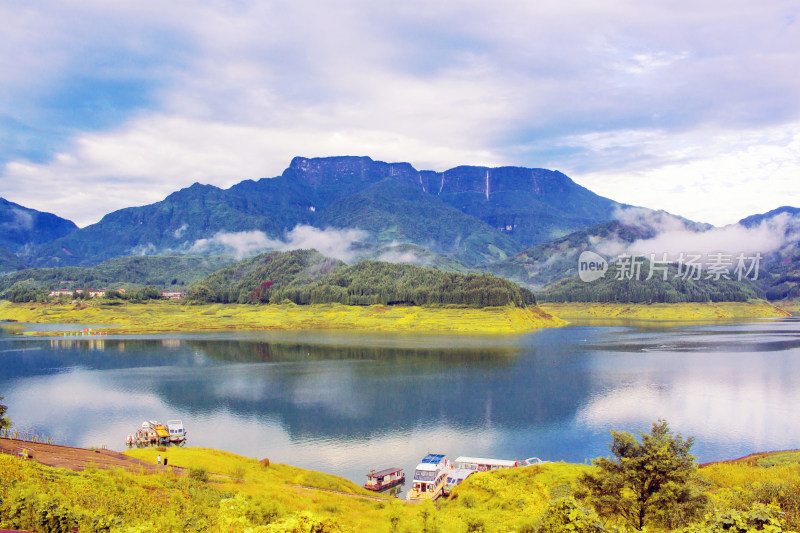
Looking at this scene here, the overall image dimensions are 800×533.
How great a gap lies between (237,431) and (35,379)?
50498 mm

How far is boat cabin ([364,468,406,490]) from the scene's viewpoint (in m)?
41.2

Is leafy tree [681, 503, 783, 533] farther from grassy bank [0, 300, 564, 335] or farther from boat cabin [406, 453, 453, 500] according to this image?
grassy bank [0, 300, 564, 335]

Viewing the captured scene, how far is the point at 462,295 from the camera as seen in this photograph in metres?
192

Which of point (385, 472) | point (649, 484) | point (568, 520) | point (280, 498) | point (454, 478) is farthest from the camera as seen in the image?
point (385, 472)

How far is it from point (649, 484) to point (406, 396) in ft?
165

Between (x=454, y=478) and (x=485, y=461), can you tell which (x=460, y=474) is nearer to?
(x=454, y=478)

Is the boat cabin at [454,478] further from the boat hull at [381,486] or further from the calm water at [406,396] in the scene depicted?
the calm water at [406,396]

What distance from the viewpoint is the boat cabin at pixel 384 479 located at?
41156 mm

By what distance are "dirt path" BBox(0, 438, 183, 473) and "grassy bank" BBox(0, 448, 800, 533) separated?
8.04 feet

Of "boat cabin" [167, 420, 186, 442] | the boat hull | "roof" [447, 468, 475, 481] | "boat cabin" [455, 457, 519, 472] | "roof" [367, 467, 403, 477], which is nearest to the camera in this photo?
the boat hull

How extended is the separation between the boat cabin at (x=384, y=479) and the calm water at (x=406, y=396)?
7.97 ft

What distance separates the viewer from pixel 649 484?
73.3 ft

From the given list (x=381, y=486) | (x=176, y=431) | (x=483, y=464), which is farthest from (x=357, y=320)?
(x=381, y=486)

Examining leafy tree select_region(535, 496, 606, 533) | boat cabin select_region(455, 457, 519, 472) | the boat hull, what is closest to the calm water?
the boat hull
